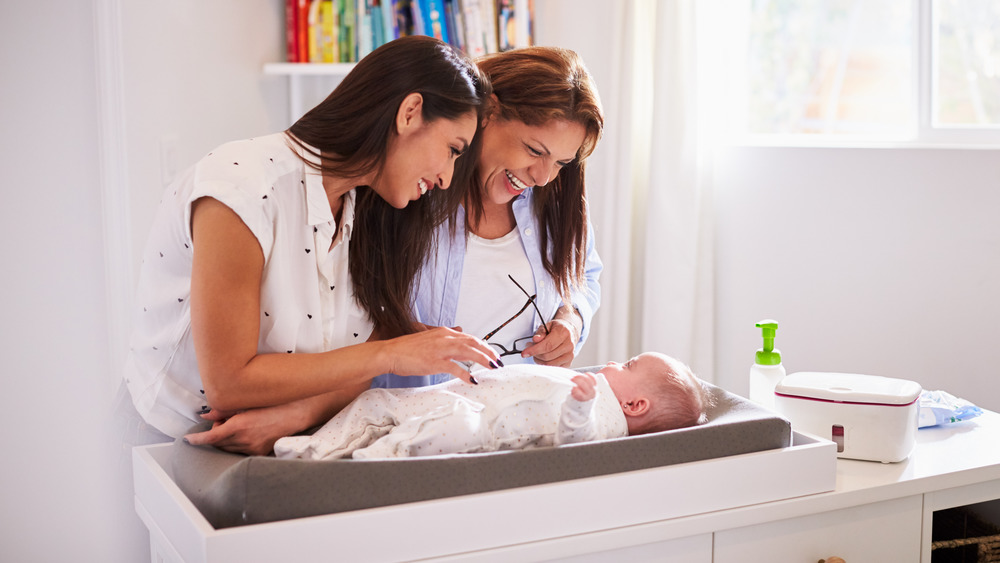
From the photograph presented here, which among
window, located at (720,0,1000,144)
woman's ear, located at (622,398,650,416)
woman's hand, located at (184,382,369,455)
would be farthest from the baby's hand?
window, located at (720,0,1000,144)

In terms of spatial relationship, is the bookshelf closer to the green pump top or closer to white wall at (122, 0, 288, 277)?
white wall at (122, 0, 288, 277)

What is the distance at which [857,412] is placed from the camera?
4.66ft

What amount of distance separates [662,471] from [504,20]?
2.02m

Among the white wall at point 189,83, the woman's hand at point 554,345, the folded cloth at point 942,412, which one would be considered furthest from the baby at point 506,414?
the white wall at point 189,83

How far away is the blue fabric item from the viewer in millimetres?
1696

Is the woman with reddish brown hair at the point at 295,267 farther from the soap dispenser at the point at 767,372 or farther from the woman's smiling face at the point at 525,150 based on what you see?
the soap dispenser at the point at 767,372

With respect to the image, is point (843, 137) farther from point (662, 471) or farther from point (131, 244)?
point (131, 244)

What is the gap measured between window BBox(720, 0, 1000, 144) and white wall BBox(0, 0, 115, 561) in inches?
79.8

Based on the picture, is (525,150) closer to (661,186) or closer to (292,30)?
(661,186)

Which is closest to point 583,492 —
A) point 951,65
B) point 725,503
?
point 725,503

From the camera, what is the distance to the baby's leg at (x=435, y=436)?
1.20 meters

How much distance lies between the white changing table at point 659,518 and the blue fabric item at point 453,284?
1.61 ft

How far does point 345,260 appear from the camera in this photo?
1397 millimetres

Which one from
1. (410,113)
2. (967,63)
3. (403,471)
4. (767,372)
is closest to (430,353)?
(403,471)
